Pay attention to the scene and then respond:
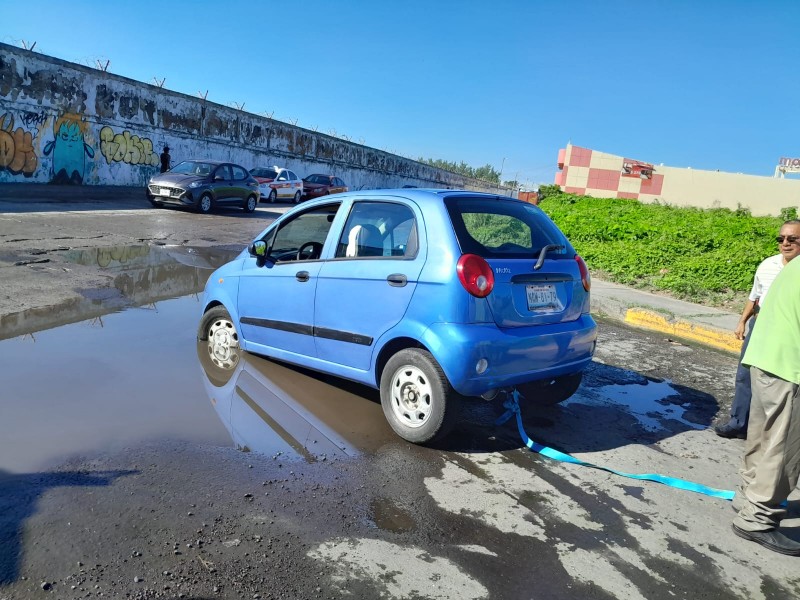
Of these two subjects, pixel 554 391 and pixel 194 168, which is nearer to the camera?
pixel 554 391

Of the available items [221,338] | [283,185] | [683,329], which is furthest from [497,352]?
[283,185]

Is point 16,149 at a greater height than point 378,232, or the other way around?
point 16,149

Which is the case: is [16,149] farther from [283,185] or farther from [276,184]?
[283,185]

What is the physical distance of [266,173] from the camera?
94.3 ft

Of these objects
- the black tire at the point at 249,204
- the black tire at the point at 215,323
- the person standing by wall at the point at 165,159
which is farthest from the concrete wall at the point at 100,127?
the black tire at the point at 215,323

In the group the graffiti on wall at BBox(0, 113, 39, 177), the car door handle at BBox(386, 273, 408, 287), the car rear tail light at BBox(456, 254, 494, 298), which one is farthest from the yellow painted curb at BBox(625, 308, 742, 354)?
the graffiti on wall at BBox(0, 113, 39, 177)

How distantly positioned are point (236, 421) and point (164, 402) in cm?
62

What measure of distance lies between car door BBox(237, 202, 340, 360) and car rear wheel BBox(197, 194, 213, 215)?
48.0 feet

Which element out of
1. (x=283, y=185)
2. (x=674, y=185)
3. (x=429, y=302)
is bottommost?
(x=429, y=302)

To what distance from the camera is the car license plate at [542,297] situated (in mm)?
4316

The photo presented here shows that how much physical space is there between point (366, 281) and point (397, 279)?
318 mm

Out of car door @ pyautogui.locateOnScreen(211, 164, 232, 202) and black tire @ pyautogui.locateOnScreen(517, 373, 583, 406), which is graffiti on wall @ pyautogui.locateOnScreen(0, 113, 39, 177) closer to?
car door @ pyautogui.locateOnScreen(211, 164, 232, 202)

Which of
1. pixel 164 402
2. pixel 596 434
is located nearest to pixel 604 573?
pixel 596 434

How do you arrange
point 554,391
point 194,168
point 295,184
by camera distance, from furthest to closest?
point 295,184 → point 194,168 → point 554,391
